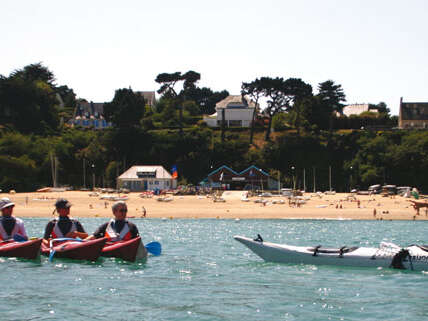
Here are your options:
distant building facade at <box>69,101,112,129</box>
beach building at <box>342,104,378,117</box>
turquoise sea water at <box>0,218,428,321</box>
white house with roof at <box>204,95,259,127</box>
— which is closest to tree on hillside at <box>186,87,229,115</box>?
distant building facade at <box>69,101,112,129</box>

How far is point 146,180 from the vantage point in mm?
78875

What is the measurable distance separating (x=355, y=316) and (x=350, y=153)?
239 ft

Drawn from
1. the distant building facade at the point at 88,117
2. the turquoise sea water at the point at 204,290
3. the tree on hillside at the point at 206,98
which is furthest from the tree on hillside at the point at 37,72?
the turquoise sea water at the point at 204,290

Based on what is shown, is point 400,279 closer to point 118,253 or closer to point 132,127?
point 118,253

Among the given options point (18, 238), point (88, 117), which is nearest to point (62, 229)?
point (18, 238)

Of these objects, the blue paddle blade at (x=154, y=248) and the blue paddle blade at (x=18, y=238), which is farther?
→ the blue paddle blade at (x=154, y=248)

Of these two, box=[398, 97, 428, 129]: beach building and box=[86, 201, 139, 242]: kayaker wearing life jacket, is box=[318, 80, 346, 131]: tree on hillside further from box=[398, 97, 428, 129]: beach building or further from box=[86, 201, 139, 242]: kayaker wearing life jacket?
box=[86, 201, 139, 242]: kayaker wearing life jacket

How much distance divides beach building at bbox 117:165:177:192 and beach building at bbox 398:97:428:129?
1687 inches

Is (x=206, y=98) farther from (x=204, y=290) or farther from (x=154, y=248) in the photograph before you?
(x=204, y=290)

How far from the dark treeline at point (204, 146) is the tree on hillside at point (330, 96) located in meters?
0.14

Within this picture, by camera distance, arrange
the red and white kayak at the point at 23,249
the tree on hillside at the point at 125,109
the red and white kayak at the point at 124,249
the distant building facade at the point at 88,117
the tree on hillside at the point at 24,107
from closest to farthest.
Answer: the red and white kayak at the point at 124,249
the red and white kayak at the point at 23,249
the tree on hillside at the point at 125,109
the tree on hillside at the point at 24,107
the distant building facade at the point at 88,117

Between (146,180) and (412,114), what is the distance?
47667mm

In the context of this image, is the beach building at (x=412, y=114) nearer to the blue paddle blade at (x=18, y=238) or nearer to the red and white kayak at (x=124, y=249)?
the red and white kayak at (x=124, y=249)

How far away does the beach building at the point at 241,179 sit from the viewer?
81062mm
